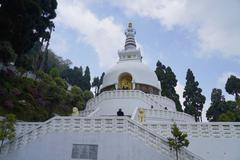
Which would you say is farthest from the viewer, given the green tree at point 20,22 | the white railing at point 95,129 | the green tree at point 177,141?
the green tree at point 20,22

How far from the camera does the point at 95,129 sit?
12.3 m

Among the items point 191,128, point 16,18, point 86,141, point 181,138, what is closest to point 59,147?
point 86,141

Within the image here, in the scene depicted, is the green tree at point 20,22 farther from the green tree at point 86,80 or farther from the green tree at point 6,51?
the green tree at point 86,80

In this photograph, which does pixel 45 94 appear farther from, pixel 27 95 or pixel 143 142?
pixel 143 142

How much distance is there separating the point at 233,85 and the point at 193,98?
207 inches

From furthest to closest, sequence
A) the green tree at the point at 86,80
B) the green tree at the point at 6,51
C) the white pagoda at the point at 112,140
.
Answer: the green tree at the point at 86,80
the green tree at the point at 6,51
the white pagoda at the point at 112,140

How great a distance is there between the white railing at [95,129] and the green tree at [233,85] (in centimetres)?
2580

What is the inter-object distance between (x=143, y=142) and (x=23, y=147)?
555 cm

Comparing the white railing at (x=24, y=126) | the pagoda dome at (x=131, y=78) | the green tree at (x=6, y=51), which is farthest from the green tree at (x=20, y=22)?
the pagoda dome at (x=131, y=78)

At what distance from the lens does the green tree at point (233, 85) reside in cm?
3419

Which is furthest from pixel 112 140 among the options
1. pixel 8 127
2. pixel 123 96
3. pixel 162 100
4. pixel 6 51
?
pixel 162 100

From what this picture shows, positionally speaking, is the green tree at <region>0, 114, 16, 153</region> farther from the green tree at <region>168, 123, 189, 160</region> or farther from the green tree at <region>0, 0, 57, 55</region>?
the green tree at <region>0, 0, 57, 55</region>

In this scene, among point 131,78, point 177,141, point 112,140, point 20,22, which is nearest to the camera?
point 177,141

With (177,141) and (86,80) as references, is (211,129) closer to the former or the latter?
(177,141)
